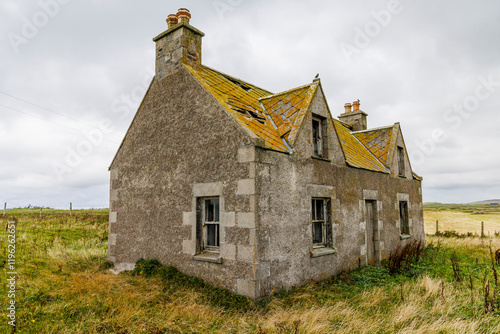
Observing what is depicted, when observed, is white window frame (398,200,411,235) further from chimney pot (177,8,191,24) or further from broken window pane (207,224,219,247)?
chimney pot (177,8,191,24)

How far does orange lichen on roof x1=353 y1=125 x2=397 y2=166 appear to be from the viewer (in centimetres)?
1404

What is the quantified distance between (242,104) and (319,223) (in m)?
4.08

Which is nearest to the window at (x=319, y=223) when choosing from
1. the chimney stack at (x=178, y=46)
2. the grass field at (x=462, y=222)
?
the chimney stack at (x=178, y=46)

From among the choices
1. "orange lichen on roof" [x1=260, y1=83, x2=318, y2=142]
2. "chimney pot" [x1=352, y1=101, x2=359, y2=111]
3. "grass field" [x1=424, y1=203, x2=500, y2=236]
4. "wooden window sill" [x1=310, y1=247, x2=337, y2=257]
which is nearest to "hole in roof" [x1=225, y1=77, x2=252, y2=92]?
"orange lichen on roof" [x1=260, y1=83, x2=318, y2=142]

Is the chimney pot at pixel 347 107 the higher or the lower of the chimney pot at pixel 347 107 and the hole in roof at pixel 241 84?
the higher

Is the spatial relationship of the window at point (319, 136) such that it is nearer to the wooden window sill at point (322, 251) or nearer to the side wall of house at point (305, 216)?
the side wall of house at point (305, 216)

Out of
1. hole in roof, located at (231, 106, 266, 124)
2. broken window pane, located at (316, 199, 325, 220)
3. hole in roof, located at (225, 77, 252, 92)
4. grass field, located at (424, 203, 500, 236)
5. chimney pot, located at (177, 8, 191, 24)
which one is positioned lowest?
grass field, located at (424, 203, 500, 236)

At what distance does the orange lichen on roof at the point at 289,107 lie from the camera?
27.6ft

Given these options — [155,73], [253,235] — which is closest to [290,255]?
[253,235]

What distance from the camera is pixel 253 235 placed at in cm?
678

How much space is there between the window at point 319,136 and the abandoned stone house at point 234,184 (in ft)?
0.11

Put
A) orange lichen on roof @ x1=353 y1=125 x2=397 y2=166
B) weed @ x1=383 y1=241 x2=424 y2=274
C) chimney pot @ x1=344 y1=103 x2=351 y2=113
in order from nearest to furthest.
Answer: weed @ x1=383 y1=241 x2=424 y2=274
orange lichen on roof @ x1=353 y1=125 x2=397 y2=166
chimney pot @ x1=344 y1=103 x2=351 y2=113

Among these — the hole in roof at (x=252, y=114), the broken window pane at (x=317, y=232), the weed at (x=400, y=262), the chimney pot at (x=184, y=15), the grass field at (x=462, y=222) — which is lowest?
the grass field at (x=462, y=222)

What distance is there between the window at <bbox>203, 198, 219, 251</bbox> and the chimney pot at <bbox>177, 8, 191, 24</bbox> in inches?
217
